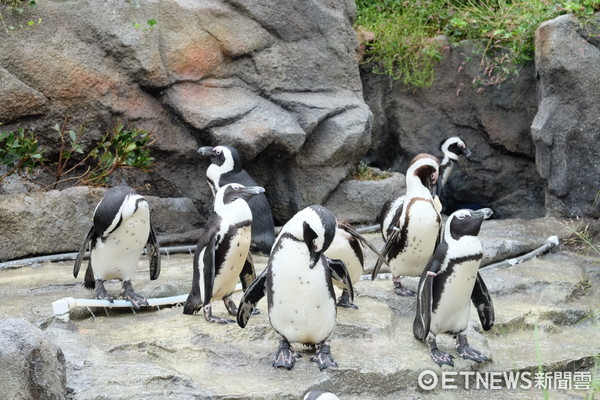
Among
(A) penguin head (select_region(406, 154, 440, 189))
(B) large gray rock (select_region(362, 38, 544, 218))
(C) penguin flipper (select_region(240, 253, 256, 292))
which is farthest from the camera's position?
(B) large gray rock (select_region(362, 38, 544, 218))

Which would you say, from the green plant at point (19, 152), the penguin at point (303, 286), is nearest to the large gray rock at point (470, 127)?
the green plant at point (19, 152)

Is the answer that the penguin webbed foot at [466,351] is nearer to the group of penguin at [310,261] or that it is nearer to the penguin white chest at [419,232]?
the group of penguin at [310,261]

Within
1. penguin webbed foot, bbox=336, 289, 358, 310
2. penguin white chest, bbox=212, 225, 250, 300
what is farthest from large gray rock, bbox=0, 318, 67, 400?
penguin webbed foot, bbox=336, 289, 358, 310

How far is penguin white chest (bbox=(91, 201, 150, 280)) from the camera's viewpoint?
5160 millimetres

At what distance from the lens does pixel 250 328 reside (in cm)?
478

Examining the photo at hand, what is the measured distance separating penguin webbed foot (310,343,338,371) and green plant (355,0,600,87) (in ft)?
17.2

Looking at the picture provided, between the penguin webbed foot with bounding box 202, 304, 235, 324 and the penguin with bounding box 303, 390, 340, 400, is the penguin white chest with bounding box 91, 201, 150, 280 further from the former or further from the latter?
the penguin with bounding box 303, 390, 340, 400

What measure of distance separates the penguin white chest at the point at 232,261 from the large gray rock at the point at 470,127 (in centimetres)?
481

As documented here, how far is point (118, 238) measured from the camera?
5.17 metres

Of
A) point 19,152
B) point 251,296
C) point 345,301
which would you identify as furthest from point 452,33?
point 251,296

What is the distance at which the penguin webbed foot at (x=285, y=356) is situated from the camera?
14.0ft

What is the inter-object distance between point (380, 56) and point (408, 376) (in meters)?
5.60

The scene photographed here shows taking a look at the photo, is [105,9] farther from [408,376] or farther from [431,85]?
[408,376]

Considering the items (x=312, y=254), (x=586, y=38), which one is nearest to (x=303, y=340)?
(x=312, y=254)
